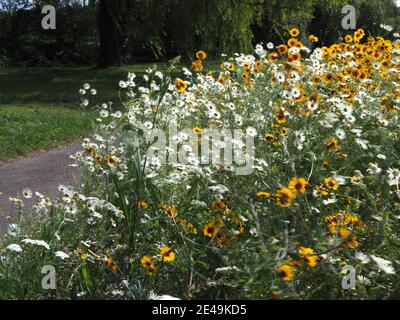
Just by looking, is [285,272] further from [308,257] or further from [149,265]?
[149,265]

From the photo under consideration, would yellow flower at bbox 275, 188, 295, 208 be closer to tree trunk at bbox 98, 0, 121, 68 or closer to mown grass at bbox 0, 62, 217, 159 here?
mown grass at bbox 0, 62, 217, 159

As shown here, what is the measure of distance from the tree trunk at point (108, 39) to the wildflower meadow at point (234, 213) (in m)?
14.7

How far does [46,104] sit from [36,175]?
6.54 meters

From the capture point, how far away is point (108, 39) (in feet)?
66.5

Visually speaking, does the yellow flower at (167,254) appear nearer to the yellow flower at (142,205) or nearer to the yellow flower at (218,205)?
the yellow flower at (218,205)

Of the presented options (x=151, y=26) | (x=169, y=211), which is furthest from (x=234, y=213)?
(x=151, y=26)

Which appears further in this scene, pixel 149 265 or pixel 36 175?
pixel 36 175

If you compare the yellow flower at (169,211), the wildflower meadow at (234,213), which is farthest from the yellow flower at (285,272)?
the yellow flower at (169,211)

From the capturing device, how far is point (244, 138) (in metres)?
4.16

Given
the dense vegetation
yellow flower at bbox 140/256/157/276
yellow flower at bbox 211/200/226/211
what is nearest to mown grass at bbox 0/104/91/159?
the dense vegetation

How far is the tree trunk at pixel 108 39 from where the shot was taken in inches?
758

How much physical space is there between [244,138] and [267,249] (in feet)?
5.63
